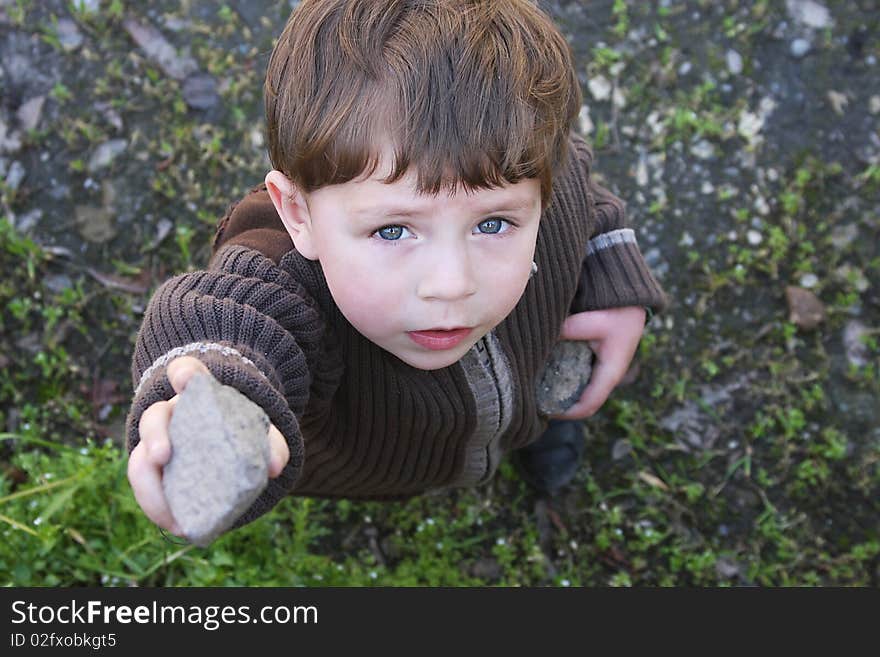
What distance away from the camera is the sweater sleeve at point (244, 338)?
1352 millimetres

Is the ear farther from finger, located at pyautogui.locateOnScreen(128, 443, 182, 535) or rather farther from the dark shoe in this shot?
the dark shoe

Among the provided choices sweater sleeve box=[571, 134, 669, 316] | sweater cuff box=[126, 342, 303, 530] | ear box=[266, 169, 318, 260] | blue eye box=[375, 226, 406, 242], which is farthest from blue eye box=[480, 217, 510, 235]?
sweater sleeve box=[571, 134, 669, 316]

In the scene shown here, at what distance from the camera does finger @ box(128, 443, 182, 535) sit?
1217 millimetres

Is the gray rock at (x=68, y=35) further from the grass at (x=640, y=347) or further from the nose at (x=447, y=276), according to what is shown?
the nose at (x=447, y=276)

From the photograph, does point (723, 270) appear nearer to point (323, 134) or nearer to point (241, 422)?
point (323, 134)

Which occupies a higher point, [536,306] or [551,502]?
[536,306]

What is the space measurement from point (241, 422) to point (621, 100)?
2164mm

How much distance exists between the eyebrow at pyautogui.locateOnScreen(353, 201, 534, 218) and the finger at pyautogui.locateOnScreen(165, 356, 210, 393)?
1.04 feet

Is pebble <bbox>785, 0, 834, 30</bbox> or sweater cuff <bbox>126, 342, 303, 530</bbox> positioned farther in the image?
pebble <bbox>785, 0, 834, 30</bbox>

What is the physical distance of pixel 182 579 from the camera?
256cm

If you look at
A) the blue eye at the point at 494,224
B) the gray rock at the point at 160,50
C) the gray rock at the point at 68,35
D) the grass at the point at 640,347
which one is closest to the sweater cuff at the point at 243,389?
the blue eye at the point at 494,224

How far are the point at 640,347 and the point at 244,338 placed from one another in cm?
170

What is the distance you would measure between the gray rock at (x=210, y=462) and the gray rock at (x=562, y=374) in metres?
1.11

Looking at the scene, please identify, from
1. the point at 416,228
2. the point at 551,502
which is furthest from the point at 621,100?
the point at 416,228
